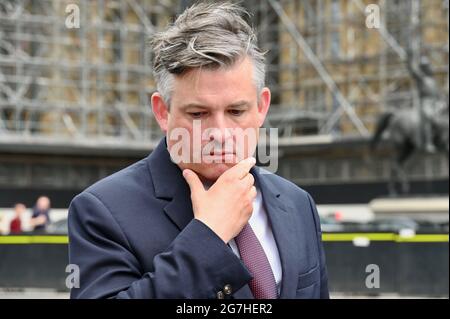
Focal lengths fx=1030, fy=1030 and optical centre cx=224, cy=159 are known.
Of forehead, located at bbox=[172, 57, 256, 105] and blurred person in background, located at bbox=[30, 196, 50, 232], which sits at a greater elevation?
forehead, located at bbox=[172, 57, 256, 105]

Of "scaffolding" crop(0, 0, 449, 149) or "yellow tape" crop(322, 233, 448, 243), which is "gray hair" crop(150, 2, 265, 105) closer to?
"yellow tape" crop(322, 233, 448, 243)

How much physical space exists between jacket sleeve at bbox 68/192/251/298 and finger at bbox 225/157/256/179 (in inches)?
3.7

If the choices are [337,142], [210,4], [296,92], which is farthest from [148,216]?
[296,92]

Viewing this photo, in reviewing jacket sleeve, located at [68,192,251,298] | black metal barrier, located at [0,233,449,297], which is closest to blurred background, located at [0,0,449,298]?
black metal barrier, located at [0,233,449,297]

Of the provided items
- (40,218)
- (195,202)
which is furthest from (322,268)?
(40,218)

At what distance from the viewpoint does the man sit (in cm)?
154

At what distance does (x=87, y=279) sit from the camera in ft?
5.18

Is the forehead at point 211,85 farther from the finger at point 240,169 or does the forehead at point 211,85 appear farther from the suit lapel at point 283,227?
the suit lapel at point 283,227

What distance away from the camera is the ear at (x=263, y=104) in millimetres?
1730

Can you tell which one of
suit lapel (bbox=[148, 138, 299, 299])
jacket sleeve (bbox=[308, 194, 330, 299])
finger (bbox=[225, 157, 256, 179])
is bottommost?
jacket sleeve (bbox=[308, 194, 330, 299])

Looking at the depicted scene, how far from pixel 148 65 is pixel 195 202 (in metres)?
35.6

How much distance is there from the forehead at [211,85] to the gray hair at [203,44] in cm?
1

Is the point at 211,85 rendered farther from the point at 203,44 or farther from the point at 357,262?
the point at 357,262
